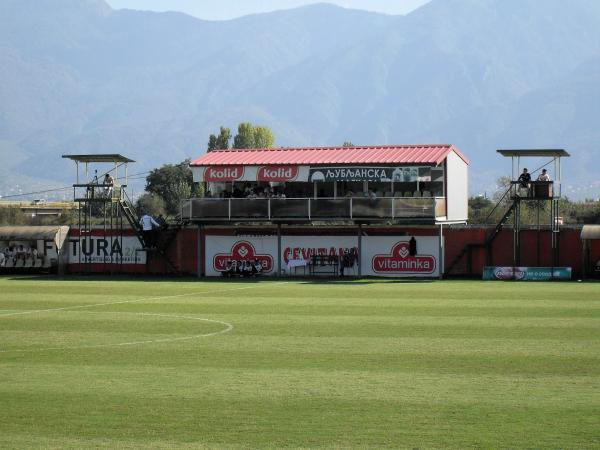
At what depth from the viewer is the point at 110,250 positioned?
5988 cm

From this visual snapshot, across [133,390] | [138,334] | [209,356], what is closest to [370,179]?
[138,334]

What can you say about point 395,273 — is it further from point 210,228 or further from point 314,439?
point 314,439

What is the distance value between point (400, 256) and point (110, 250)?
15616 mm

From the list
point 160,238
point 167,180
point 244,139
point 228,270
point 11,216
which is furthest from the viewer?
point 244,139

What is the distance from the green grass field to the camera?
15391mm

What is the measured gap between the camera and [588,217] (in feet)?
297

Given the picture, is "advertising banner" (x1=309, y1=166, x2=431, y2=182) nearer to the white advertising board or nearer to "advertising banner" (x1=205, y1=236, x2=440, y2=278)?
"advertising banner" (x1=205, y1=236, x2=440, y2=278)

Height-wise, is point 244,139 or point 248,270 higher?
point 244,139

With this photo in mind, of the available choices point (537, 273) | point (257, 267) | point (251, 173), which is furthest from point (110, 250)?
point (537, 273)

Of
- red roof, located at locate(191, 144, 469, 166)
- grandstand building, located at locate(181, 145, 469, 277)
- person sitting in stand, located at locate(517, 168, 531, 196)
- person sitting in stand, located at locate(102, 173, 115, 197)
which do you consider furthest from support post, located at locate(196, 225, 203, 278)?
person sitting in stand, located at locate(517, 168, 531, 196)

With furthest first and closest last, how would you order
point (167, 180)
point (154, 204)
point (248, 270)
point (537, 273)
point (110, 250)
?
point (167, 180) < point (154, 204) < point (110, 250) < point (248, 270) < point (537, 273)

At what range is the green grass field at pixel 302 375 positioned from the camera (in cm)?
1539

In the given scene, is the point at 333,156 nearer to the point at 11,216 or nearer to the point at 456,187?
the point at 456,187

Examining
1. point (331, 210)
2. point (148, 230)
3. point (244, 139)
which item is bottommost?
point (148, 230)
